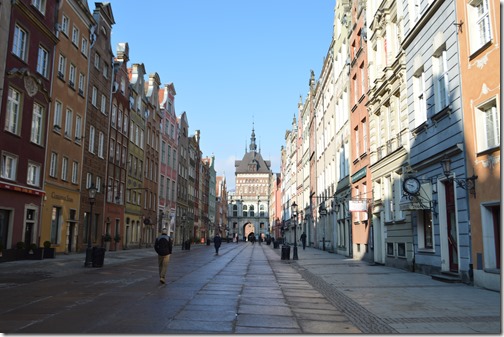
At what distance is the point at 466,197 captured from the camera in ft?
46.3

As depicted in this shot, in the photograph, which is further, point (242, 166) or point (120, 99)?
point (242, 166)

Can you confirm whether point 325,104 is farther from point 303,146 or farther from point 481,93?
point 481,93

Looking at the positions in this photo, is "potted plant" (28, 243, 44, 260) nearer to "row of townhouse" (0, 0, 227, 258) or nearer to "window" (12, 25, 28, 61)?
"row of townhouse" (0, 0, 227, 258)

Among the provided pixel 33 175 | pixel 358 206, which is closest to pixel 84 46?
pixel 33 175

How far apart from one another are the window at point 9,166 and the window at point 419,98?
19576 millimetres

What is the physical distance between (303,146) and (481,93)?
52.2 m

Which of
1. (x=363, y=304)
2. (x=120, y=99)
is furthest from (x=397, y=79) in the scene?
(x=120, y=99)

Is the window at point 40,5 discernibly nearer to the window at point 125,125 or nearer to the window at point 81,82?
the window at point 81,82

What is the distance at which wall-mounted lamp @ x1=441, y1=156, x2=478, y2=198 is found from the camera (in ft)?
44.6

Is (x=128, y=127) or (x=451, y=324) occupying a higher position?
(x=128, y=127)

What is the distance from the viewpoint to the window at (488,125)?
12758 millimetres

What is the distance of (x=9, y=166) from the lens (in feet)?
80.9

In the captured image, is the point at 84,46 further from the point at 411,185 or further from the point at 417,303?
the point at 417,303

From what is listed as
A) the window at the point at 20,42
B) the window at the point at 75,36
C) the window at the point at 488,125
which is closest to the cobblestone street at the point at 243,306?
the window at the point at 488,125
